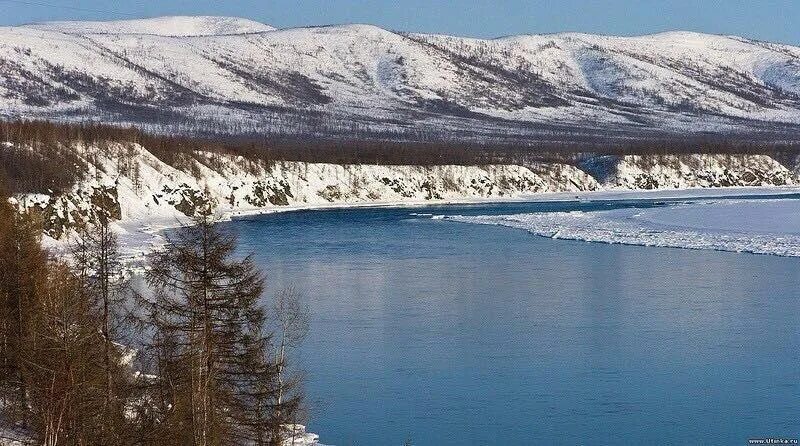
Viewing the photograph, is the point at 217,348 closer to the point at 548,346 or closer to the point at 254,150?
the point at 548,346

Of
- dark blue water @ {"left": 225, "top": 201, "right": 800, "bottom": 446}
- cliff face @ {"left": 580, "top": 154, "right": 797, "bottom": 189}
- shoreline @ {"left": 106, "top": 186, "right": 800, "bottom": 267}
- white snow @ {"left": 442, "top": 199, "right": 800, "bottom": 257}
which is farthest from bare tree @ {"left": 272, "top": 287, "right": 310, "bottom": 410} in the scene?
cliff face @ {"left": 580, "top": 154, "right": 797, "bottom": 189}

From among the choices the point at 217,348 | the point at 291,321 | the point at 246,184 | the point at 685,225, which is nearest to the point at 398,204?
the point at 246,184

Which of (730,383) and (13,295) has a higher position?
(13,295)

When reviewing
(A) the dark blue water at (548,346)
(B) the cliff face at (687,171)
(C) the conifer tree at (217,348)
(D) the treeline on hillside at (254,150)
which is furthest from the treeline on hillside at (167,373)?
(B) the cliff face at (687,171)

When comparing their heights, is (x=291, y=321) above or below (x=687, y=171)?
below

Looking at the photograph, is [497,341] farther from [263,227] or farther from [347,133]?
[347,133]

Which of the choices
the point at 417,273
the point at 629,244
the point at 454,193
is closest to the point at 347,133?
the point at 454,193
